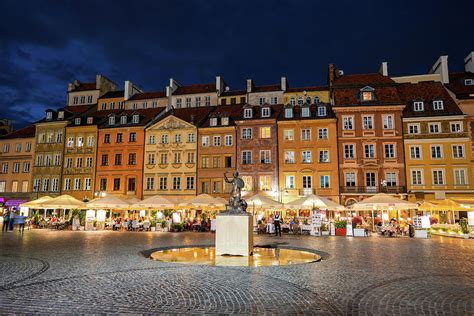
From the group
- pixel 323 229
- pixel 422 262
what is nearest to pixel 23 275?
pixel 422 262

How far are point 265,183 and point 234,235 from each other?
25.5 metres

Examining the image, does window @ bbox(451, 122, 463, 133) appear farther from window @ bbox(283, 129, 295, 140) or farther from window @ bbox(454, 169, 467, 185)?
window @ bbox(283, 129, 295, 140)

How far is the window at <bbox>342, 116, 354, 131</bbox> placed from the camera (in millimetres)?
38531

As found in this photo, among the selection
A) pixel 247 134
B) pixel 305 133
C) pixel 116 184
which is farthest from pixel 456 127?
pixel 116 184

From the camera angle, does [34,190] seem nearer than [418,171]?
No

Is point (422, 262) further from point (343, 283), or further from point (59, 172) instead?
point (59, 172)

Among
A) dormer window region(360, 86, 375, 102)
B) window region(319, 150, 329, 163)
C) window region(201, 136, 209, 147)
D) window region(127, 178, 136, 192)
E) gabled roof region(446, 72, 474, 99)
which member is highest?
gabled roof region(446, 72, 474, 99)

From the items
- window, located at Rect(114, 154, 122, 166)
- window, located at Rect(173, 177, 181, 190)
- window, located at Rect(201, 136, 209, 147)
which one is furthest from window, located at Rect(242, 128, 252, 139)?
window, located at Rect(114, 154, 122, 166)

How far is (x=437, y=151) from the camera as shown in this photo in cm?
3656

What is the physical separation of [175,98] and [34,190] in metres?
20.9

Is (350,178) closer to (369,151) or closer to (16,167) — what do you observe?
(369,151)

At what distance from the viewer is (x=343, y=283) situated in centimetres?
869

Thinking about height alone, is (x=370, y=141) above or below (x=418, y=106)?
below

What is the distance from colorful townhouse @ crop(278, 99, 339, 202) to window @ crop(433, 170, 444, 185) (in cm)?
913
